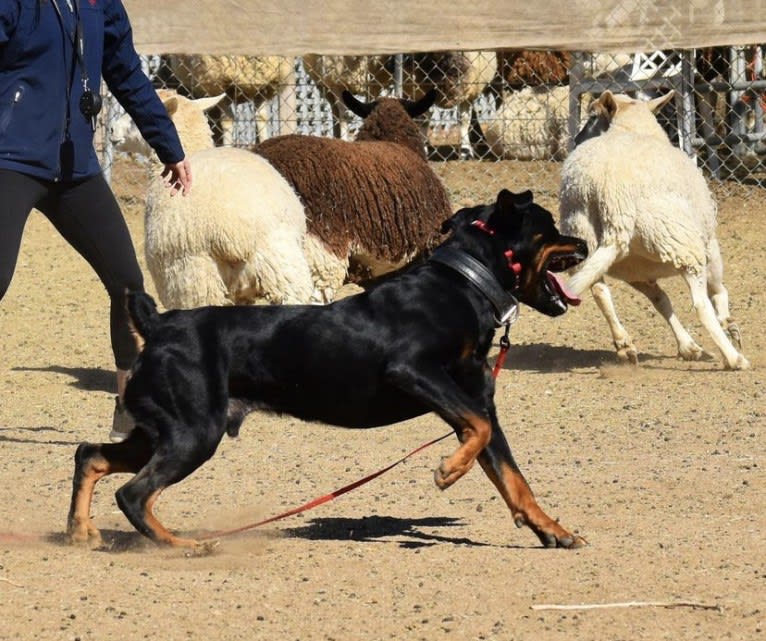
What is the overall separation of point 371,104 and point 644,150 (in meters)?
1.90

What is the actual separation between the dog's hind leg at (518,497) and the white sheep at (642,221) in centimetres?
351

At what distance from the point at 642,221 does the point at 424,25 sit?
2.77 m

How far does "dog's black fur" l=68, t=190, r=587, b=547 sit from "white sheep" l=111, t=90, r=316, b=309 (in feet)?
9.42

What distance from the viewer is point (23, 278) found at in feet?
38.1

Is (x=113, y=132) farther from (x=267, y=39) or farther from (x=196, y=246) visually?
(x=196, y=246)

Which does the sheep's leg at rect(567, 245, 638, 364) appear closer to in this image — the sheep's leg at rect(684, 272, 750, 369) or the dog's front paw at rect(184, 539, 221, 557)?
the sheep's leg at rect(684, 272, 750, 369)

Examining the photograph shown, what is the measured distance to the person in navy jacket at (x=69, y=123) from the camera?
525cm

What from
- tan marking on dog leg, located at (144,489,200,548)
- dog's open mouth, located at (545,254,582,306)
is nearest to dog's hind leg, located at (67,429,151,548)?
tan marking on dog leg, located at (144,489,200,548)

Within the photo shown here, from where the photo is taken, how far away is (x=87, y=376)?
8820 mm

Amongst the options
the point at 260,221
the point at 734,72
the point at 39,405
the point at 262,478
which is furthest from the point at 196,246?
the point at 734,72

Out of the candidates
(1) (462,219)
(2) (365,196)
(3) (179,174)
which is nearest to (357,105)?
(2) (365,196)

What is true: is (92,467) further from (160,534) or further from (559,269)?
(559,269)

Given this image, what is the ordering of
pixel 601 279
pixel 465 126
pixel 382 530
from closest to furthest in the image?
pixel 382 530
pixel 601 279
pixel 465 126

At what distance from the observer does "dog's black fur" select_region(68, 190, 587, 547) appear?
4.64 metres
